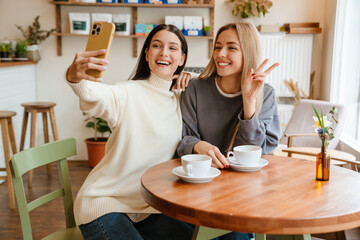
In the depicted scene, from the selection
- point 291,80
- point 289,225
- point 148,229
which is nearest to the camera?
point 289,225

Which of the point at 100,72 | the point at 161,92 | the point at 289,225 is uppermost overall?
the point at 100,72

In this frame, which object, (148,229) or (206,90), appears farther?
(206,90)

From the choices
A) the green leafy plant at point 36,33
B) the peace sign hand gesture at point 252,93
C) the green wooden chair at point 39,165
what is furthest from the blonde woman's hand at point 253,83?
the green leafy plant at point 36,33

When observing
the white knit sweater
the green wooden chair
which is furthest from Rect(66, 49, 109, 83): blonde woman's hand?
the green wooden chair

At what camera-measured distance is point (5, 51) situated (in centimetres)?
403

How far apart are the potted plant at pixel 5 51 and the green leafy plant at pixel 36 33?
0.38 metres

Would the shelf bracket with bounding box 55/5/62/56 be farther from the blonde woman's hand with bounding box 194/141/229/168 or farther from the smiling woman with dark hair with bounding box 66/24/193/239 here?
the blonde woman's hand with bounding box 194/141/229/168

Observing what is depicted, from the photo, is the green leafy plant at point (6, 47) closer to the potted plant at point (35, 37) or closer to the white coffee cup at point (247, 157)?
the potted plant at point (35, 37)

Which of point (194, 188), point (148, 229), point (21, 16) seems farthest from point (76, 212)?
point (21, 16)

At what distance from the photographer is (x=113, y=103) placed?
1.68 metres

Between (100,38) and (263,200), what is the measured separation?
0.74 meters

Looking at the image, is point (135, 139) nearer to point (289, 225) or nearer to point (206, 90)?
point (206, 90)

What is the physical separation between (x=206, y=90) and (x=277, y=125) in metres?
0.36

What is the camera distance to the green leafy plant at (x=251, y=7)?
4.33 meters
